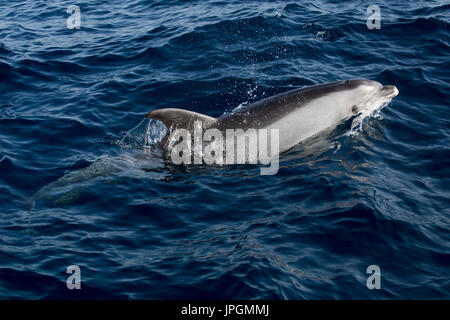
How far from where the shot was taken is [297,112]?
12438mm

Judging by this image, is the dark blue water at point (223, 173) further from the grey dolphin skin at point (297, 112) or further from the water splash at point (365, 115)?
the grey dolphin skin at point (297, 112)

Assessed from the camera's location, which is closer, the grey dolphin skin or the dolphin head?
the grey dolphin skin

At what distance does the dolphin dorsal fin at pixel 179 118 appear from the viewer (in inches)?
454

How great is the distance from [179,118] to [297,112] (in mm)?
2857

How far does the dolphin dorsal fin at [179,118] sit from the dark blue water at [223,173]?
42.1 inches

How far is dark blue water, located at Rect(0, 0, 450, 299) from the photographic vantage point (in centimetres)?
862

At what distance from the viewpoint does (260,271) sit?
8.49 m

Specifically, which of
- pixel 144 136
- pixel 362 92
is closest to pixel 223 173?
pixel 144 136

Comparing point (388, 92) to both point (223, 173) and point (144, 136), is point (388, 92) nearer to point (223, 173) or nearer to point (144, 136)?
point (223, 173)

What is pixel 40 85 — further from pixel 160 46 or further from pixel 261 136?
pixel 261 136

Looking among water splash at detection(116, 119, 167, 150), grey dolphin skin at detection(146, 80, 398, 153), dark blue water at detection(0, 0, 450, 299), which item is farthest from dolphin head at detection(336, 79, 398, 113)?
water splash at detection(116, 119, 167, 150)

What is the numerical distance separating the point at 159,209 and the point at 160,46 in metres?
10.4

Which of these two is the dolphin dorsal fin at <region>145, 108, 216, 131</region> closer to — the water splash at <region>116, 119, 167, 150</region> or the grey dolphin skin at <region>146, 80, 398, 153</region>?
the grey dolphin skin at <region>146, 80, 398, 153</region>

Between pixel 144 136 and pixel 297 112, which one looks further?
pixel 144 136
